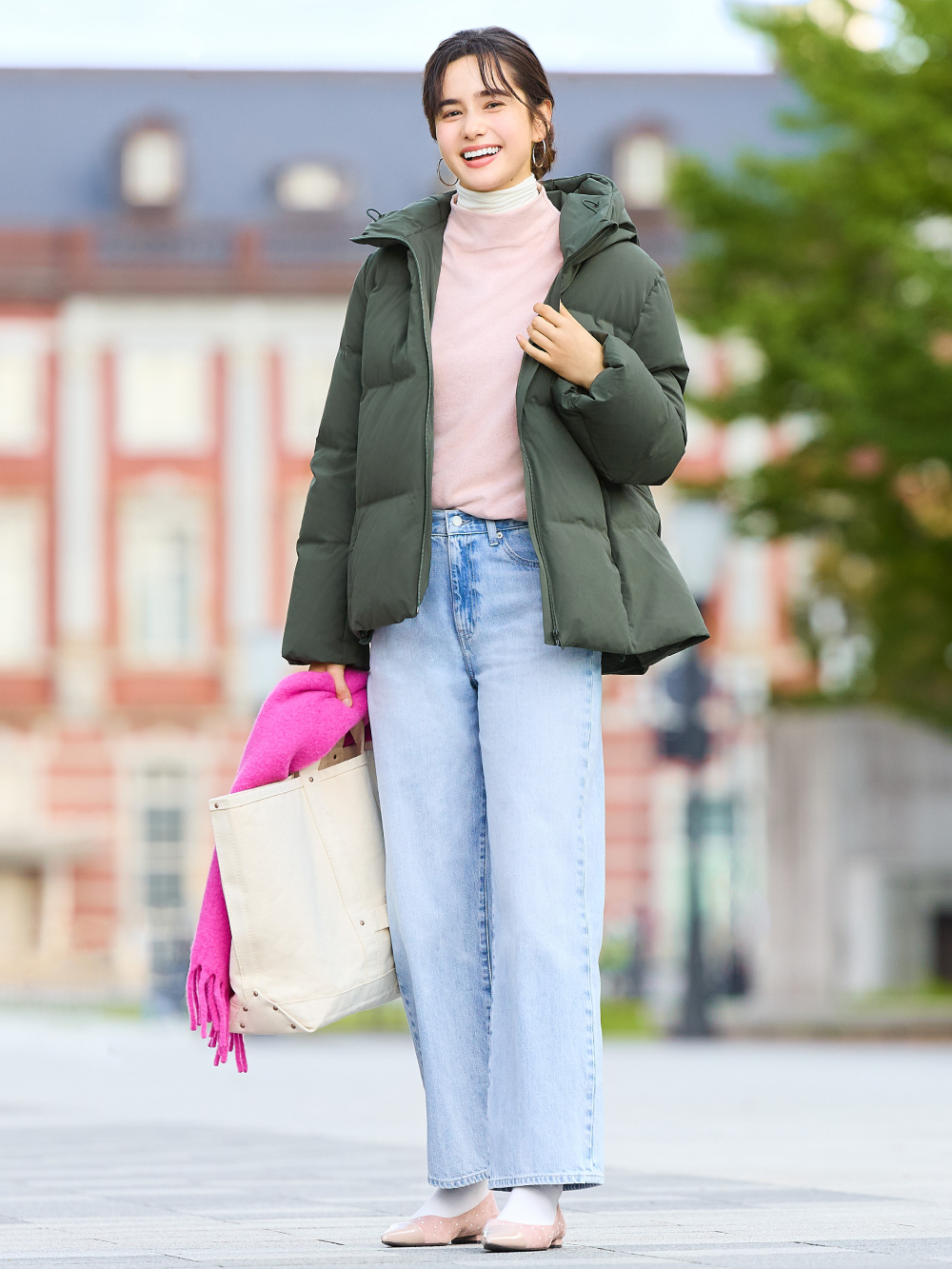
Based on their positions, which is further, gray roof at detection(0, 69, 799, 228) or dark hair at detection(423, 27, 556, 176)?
gray roof at detection(0, 69, 799, 228)

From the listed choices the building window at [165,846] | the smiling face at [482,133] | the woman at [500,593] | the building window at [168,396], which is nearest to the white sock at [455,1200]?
the woman at [500,593]

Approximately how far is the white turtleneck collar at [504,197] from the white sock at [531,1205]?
1.71 m

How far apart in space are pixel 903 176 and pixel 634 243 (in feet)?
44.6

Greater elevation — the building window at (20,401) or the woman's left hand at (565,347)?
the building window at (20,401)

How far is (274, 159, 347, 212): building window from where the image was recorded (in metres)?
43.4

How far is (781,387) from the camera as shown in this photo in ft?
61.5

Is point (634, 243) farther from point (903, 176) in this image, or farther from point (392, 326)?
point (903, 176)

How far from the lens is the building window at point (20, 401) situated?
4188 centimetres

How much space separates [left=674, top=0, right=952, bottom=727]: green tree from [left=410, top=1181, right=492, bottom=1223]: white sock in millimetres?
12980

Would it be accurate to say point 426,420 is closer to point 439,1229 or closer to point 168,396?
point 439,1229

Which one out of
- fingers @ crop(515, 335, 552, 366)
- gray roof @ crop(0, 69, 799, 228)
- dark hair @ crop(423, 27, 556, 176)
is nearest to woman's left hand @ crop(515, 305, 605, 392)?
fingers @ crop(515, 335, 552, 366)

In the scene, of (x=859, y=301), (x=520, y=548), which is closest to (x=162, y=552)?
(x=859, y=301)

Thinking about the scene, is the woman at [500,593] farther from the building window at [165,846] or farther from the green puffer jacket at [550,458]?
the building window at [165,846]

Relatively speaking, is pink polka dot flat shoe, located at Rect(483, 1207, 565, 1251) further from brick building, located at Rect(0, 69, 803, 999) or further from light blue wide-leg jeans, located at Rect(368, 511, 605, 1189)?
brick building, located at Rect(0, 69, 803, 999)
